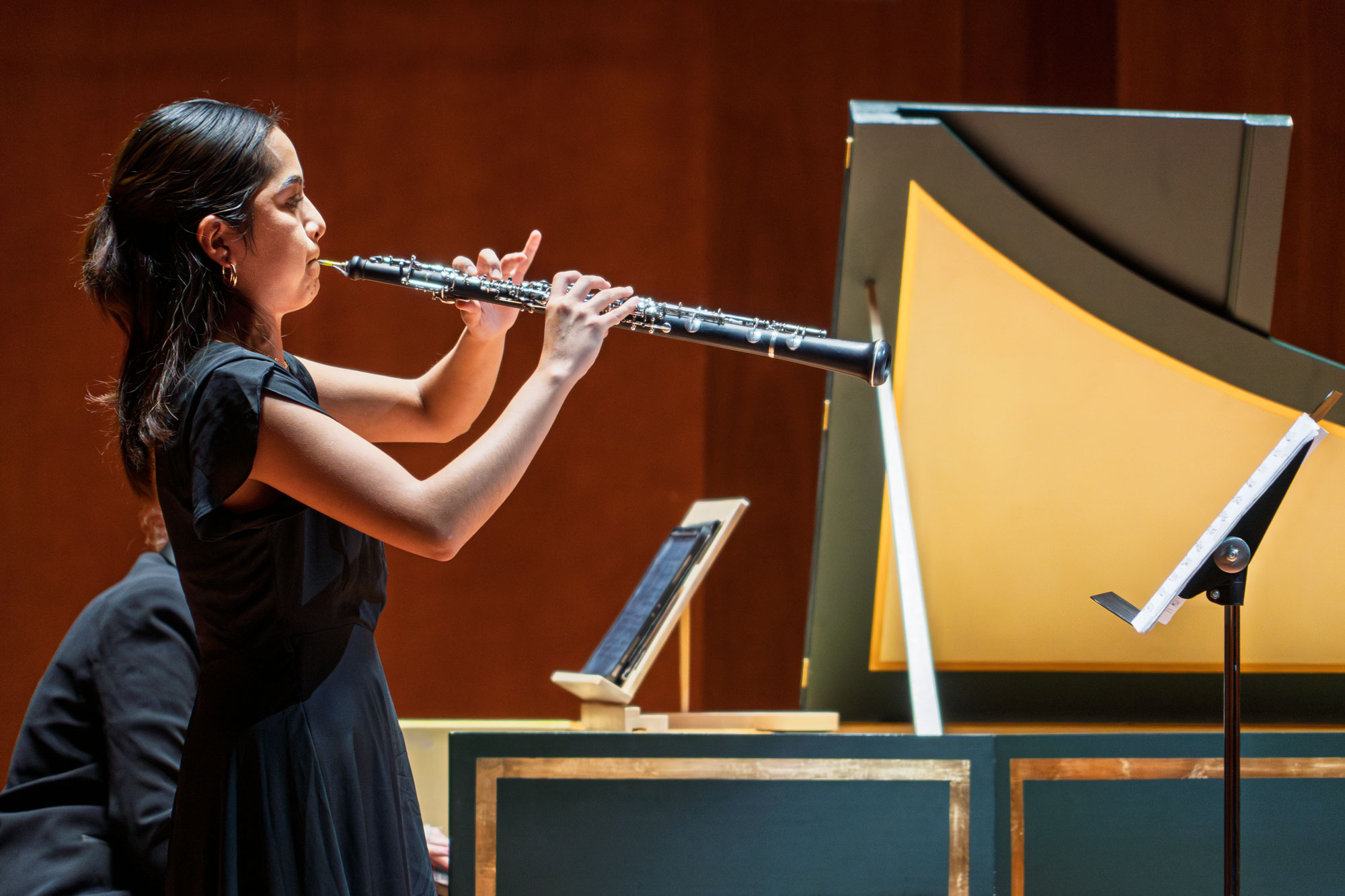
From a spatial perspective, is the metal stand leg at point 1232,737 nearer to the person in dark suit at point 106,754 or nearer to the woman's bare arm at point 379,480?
the woman's bare arm at point 379,480

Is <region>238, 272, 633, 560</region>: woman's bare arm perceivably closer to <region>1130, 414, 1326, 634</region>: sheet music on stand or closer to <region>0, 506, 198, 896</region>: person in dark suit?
<region>0, 506, 198, 896</region>: person in dark suit

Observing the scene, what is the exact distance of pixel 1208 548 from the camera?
1.35 meters

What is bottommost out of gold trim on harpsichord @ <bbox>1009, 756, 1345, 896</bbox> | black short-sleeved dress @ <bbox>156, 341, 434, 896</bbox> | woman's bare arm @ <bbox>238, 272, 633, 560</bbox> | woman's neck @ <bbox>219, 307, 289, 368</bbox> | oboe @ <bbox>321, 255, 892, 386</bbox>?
gold trim on harpsichord @ <bbox>1009, 756, 1345, 896</bbox>

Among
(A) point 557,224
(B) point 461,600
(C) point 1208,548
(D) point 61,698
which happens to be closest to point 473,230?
(A) point 557,224

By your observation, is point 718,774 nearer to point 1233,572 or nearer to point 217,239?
point 1233,572

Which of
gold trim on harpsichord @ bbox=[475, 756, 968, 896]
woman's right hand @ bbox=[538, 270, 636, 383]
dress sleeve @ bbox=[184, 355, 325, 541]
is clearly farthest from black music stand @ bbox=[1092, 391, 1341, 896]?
dress sleeve @ bbox=[184, 355, 325, 541]

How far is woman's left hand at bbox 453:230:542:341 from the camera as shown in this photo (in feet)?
4.25

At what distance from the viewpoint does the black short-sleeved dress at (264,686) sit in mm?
920

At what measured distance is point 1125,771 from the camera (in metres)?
1.42

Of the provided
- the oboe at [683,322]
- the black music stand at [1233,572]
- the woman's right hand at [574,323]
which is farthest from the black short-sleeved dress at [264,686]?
the black music stand at [1233,572]

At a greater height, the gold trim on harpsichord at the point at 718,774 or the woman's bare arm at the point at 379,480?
the woman's bare arm at the point at 379,480

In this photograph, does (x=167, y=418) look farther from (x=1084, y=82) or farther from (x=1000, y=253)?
(x=1084, y=82)

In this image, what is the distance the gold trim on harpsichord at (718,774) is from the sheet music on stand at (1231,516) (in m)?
0.30

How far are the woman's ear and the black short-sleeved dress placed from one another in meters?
0.09
